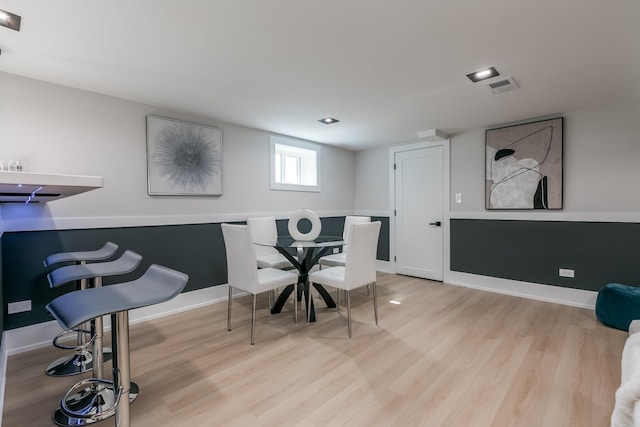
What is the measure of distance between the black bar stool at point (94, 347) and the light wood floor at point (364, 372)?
4.2 inches

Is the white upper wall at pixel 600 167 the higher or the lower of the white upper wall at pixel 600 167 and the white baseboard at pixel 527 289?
the higher

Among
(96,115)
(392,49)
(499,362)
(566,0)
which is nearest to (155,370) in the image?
(96,115)

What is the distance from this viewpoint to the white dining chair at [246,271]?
246cm

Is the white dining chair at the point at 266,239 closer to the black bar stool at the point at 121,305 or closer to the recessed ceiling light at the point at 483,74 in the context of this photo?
the black bar stool at the point at 121,305

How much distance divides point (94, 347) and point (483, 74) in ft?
11.0

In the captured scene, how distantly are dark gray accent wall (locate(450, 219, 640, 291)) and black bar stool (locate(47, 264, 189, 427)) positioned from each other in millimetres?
3899

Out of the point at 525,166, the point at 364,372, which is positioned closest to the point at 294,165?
the point at 525,166

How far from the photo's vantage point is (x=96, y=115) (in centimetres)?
272

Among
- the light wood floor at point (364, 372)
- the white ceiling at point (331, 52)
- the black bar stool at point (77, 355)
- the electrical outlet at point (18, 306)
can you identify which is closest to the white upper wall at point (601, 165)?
the white ceiling at point (331, 52)

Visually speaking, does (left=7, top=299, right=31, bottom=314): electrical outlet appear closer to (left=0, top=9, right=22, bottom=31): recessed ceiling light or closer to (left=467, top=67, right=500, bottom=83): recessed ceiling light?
(left=0, top=9, right=22, bottom=31): recessed ceiling light

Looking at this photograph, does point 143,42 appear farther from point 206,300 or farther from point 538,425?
point 538,425

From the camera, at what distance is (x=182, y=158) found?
3250 mm

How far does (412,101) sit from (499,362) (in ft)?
7.82

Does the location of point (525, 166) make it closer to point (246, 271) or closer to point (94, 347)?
point (246, 271)
